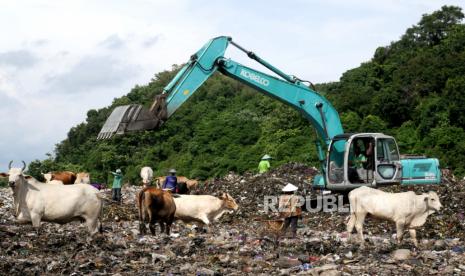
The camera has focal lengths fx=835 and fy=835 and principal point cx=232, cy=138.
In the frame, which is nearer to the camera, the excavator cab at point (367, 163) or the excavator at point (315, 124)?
the excavator at point (315, 124)

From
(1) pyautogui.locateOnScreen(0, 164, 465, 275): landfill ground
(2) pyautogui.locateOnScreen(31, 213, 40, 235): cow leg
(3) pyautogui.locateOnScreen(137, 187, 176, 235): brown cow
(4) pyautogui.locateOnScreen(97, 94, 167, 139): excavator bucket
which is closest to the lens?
(1) pyautogui.locateOnScreen(0, 164, 465, 275): landfill ground

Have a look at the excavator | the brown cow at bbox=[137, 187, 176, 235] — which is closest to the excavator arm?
the excavator

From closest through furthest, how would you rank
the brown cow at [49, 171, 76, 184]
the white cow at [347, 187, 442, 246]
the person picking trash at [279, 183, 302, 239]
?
1. the white cow at [347, 187, 442, 246]
2. the person picking trash at [279, 183, 302, 239]
3. the brown cow at [49, 171, 76, 184]

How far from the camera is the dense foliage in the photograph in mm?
37125

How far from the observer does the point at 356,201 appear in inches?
580

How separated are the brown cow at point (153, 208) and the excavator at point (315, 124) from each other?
5.37 ft

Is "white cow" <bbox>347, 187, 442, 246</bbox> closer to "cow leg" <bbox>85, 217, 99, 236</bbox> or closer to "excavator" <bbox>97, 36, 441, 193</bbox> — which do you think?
"excavator" <bbox>97, 36, 441, 193</bbox>

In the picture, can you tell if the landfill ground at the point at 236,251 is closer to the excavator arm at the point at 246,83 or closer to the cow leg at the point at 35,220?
the cow leg at the point at 35,220

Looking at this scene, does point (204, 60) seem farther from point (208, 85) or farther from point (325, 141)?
point (208, 85)

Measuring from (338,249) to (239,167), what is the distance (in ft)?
98.0

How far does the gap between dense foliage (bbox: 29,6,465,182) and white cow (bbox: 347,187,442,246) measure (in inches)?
729

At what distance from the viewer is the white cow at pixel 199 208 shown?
17375 millimetres

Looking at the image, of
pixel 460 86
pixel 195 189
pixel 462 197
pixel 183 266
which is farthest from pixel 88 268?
pixel 460 86

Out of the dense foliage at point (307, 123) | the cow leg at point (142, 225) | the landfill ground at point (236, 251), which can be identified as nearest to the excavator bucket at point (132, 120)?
the cow leg at point (142, 225)
